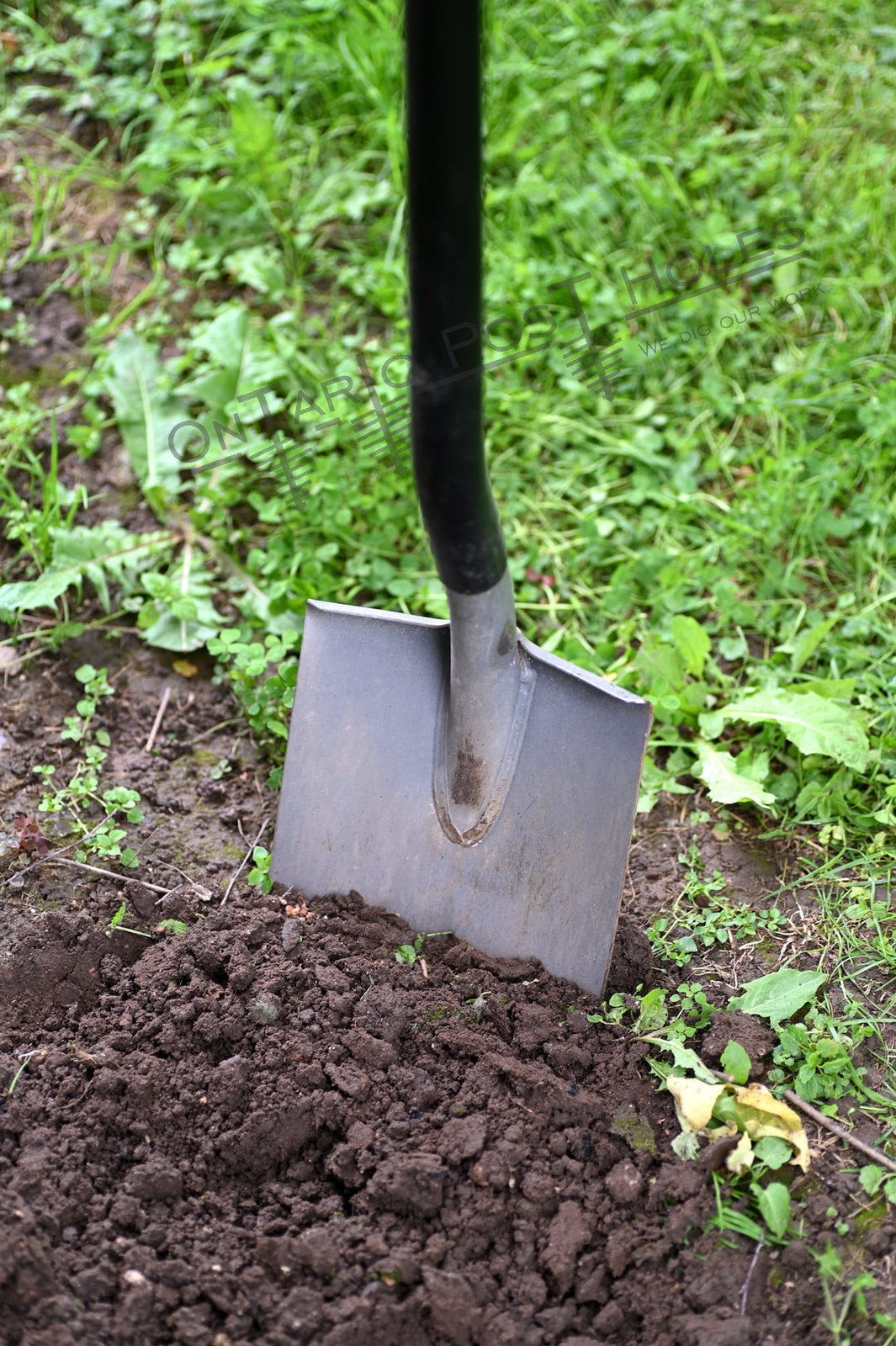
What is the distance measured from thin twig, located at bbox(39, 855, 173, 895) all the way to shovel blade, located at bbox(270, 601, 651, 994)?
202mm

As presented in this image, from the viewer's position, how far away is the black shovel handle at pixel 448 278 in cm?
124

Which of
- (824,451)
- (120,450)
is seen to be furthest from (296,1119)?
(824,451)

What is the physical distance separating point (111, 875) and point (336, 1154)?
2.17 feet

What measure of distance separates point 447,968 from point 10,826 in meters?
0.84

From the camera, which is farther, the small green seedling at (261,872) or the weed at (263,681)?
the weed at (263,681)

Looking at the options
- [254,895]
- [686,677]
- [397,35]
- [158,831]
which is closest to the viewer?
[254,895]

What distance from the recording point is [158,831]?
80.0 inches

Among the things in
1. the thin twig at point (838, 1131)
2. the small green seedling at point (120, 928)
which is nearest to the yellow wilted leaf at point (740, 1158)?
the thin twig at point (838, 1131)

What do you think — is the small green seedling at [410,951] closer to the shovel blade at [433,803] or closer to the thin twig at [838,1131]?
the shovel blade at [433,803]

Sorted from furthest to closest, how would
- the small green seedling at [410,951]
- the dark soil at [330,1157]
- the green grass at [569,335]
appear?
the green grass at [569,335]
the small green seedling at [410,951]
the dark soil at [330,1157]

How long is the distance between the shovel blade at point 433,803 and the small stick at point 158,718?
1.48ft

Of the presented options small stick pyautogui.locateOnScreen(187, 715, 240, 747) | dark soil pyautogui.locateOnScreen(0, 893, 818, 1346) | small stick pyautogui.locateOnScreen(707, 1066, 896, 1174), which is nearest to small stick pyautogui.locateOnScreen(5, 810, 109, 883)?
dark soil pyautogui.locateOnScreen(0, 893, 818, 1346)

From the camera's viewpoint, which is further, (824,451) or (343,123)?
(343,123)

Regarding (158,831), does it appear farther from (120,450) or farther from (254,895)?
(120,450)
